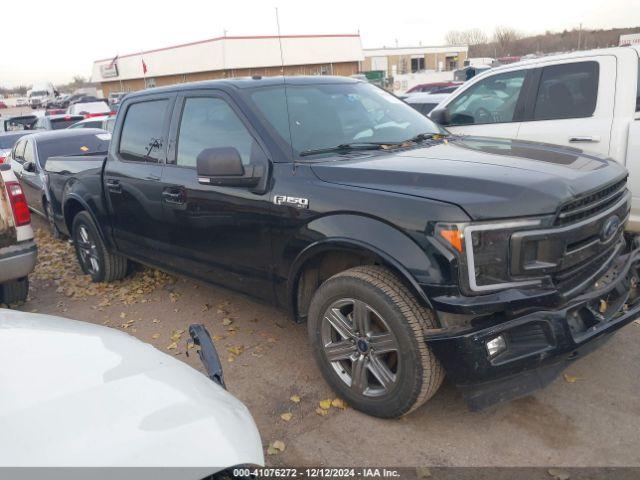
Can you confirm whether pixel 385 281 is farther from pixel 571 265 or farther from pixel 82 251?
pixel 82 251

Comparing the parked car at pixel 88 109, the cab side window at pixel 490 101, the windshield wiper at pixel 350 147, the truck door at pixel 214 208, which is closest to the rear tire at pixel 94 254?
the truck door at pixel 214 208

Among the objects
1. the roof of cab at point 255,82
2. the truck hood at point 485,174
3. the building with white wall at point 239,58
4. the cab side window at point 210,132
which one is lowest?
the truck hood at point 485,174

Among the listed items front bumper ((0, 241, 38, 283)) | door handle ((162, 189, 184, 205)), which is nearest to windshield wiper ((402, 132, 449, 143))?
door handle ((162, 189, 184, 205))

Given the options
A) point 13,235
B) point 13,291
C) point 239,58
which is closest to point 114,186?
point 13,235

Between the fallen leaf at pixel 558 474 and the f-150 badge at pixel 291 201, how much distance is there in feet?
6.20

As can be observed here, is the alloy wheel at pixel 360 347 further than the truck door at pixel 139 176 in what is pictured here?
No

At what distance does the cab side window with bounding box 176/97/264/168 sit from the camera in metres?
3.67

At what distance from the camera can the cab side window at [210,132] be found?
3.67m

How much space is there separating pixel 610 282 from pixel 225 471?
2399 mm

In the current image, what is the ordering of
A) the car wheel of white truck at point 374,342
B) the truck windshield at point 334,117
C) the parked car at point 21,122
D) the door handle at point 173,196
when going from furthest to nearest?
the parked car at point 21,122
the door handle at point 173,196
the truck windshield at point 334,117
the car wheel of white truck at point 374,342

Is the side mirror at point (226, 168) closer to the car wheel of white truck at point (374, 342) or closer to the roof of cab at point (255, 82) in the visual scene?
the roof of cab at point (255, 82)

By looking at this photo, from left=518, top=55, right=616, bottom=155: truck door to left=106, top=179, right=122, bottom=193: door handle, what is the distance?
3.90 metres

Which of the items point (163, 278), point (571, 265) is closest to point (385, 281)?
point (571, 265)

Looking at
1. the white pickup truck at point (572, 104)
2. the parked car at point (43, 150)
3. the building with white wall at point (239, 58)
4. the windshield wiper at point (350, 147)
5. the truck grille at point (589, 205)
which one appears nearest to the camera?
the truck grille at point (589, 205)
